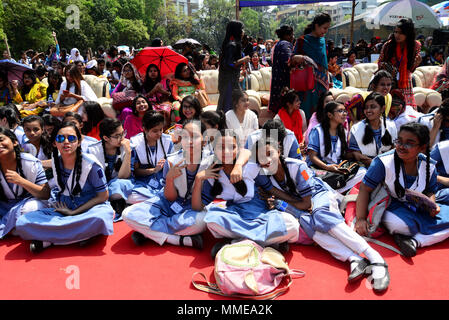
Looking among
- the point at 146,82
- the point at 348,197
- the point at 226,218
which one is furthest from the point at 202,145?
the point at 146,82

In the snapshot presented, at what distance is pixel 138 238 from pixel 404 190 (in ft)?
6.65

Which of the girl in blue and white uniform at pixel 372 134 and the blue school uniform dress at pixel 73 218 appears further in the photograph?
the girl in blue and white uniform at pixel 372 134

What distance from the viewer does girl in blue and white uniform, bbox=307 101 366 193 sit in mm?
3264

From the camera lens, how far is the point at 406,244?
233cm

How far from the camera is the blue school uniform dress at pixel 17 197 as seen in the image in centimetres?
267

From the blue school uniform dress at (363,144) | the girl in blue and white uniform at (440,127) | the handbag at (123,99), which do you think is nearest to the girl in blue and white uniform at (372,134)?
the blue school uniform dress at (363,144)

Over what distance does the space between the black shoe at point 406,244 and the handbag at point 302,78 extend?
240 centimetres

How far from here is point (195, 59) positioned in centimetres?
786

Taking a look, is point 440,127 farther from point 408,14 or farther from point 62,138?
point 408,14

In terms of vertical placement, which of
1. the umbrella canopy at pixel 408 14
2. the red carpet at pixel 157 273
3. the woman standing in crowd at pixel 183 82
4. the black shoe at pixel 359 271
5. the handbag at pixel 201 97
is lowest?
the red carpet at pixel 157 273

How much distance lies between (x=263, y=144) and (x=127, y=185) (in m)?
1.43

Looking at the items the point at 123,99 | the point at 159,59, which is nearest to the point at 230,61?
the point at 159,59

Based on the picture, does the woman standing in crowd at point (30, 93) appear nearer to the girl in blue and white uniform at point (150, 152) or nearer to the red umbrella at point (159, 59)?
the red umbrella at point (159, 59)
